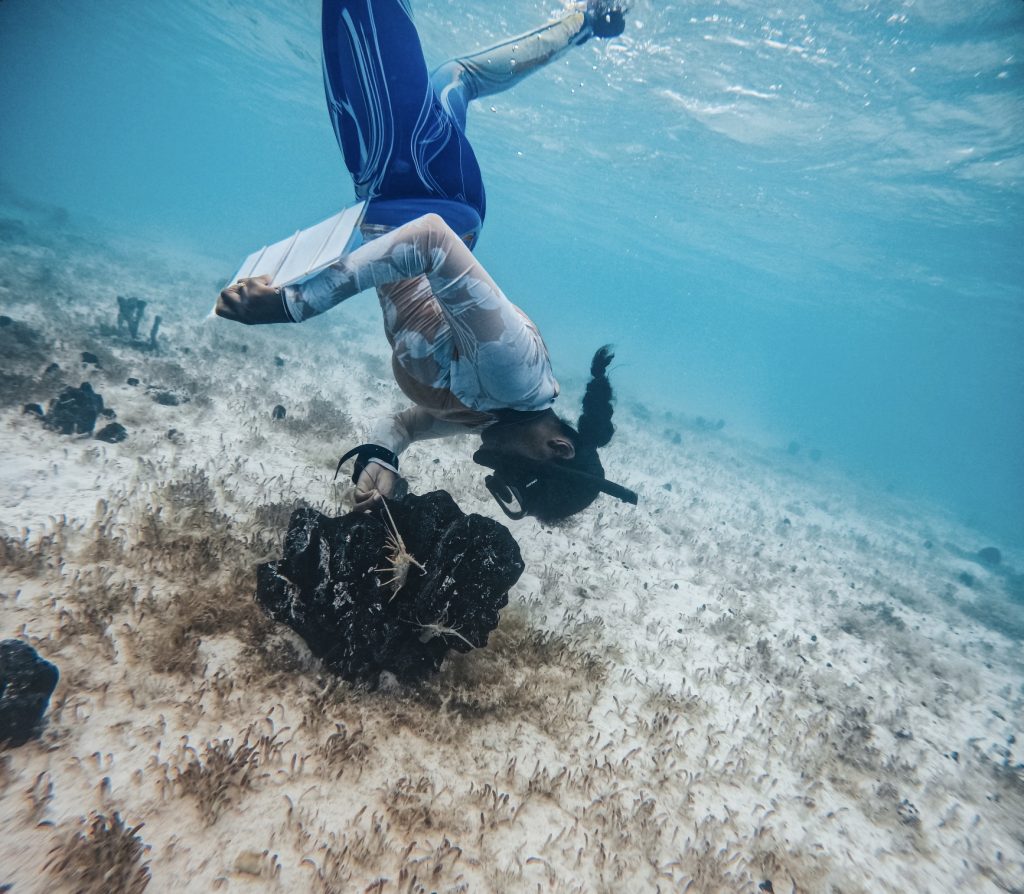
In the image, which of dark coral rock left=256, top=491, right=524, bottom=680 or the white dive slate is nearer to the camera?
the white dive slate

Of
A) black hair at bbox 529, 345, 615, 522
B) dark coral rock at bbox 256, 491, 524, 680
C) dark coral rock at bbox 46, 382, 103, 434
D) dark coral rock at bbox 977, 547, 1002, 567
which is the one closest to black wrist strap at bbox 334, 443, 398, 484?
dark coral rock at bbox 256, 491, 524, 680

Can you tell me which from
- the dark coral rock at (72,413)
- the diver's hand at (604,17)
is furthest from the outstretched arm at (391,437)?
the dark coral rock at (72,413)

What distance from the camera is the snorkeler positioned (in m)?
2.20

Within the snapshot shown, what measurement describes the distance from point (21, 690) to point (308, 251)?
261 centimetres

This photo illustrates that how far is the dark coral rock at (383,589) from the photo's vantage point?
2830mm

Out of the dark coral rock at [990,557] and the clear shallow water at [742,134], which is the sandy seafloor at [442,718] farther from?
the dark coral rock at [990,557]

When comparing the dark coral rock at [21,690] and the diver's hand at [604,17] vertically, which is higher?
the diver's hand at [604,17]

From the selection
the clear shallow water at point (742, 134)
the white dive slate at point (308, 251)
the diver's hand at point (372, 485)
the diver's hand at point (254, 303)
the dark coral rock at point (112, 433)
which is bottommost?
the dark coral rock at point (112, 433)

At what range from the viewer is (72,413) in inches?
223

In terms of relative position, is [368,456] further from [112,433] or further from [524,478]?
[112,433]

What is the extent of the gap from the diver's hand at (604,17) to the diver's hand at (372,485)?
4725mm

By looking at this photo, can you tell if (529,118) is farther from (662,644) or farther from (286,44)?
(662,644)

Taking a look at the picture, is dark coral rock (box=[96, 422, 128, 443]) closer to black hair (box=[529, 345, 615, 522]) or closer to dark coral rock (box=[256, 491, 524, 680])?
dark coral rock (box=[256, 491, 524, 680])

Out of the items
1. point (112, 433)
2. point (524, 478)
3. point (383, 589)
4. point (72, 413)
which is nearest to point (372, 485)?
point (383, 589)
